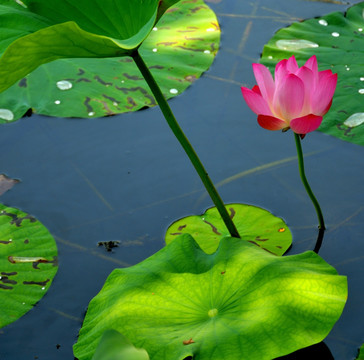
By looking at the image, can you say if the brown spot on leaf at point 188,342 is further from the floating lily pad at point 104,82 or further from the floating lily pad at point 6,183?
the floating lily pad at point 104,82

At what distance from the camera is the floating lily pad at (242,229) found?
53.7 inches

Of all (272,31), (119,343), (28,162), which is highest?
(119,343)

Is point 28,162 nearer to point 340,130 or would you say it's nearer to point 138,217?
point 138,217

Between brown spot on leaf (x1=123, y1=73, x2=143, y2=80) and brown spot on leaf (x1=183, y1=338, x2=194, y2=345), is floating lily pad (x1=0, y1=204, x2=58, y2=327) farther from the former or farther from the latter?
brown spot on leaf (x1=123, y1=73, x2=143, y2=80)

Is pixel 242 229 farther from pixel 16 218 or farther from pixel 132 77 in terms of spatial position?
pixel 132 77

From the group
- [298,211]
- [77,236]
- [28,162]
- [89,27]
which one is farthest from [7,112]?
[298,211]

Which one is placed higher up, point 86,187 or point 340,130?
point 340,130

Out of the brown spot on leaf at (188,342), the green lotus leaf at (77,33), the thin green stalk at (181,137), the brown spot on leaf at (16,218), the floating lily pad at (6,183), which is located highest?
the green lotus leaf at (77,33)

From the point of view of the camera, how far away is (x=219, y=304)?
1.05 m

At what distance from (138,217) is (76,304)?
31 cm

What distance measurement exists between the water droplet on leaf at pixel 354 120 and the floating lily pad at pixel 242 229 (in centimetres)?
41

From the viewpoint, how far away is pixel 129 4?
1222 millimetres

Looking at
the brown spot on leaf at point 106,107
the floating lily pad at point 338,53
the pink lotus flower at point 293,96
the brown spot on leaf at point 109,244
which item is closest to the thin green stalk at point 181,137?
the pink lotus flower at point 293,96

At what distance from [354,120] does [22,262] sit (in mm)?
990
